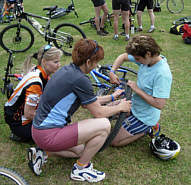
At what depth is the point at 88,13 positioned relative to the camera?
32.5 ft

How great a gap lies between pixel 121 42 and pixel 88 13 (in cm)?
416

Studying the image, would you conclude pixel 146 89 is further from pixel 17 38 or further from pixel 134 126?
pixel 17 38

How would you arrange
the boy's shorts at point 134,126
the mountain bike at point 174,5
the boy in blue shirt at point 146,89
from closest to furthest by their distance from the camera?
the boy in blue shirt at point 146,89, the boy's shorts at point 134,126, the mountain bike at point 174,5

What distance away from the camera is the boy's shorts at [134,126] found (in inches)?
106

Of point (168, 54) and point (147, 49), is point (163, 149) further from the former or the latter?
point (168, 54)

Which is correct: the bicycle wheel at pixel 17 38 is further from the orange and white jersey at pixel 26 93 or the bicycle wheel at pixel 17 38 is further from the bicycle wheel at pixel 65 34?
the orange and white jersey at pixel 26 93

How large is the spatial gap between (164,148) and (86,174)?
0.94m

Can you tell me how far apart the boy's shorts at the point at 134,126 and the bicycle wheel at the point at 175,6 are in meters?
8.59

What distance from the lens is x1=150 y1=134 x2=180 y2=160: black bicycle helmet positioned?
259cm

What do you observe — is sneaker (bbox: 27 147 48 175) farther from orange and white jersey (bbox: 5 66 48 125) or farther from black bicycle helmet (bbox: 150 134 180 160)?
black bicycle helmet (bbox: 150 134 180 160)

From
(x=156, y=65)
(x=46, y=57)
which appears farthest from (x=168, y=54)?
(x=46, y=57)

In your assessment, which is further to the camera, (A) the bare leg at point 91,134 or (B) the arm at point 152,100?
(B) the arm at point 152,100

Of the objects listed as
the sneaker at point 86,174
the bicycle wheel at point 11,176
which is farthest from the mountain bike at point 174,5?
the bicycle wheel at point 11,176

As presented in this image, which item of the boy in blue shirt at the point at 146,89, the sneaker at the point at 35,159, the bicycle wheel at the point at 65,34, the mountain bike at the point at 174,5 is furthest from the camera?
the mountain bike at the point at 174,5
